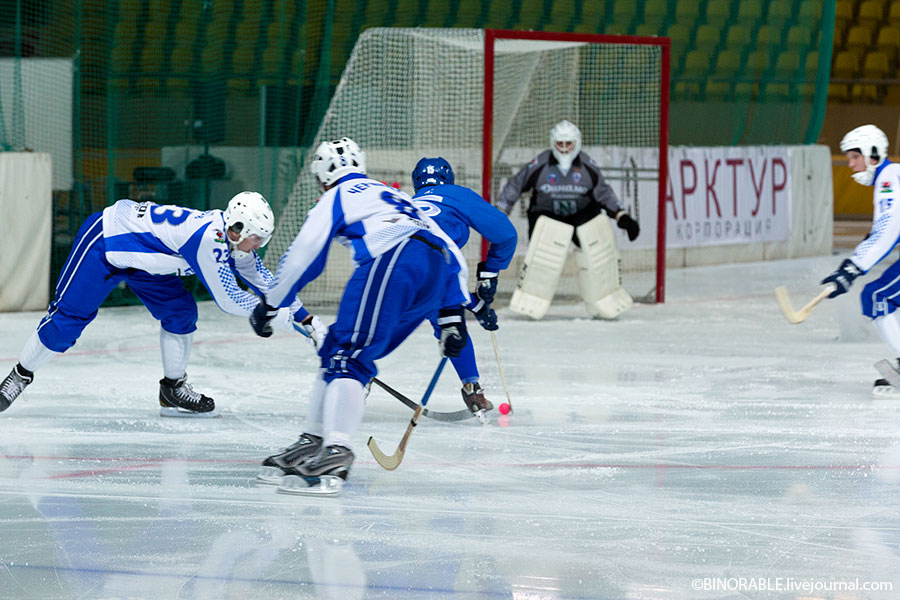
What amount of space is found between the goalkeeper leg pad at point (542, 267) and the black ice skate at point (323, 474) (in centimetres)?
441

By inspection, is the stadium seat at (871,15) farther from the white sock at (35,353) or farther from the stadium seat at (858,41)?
the white sock at (35,353)

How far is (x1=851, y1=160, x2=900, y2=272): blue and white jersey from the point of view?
18.5ft

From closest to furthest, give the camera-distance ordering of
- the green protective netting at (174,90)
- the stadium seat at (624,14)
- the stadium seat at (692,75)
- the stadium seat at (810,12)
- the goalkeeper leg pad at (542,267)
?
the goalkeeper leg pad at (542,267) → the green protective netting at (174,90) → the stadium seat at (624,14) → the stadium seat at (692,75) → the stadium seat at (810,12)

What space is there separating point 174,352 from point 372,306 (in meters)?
1.61

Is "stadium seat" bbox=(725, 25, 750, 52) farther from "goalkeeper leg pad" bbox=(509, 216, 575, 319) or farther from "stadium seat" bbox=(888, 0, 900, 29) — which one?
"stadium seat" bbox=(888, 0, 900, 29)

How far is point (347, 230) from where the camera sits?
3822 mm

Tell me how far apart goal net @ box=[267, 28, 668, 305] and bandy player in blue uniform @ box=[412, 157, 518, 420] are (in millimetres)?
3199

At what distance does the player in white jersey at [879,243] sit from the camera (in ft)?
18.5

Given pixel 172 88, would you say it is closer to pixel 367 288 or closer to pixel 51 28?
pixel 51 28

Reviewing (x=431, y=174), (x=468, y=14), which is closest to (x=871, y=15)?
(x=468, y=14)

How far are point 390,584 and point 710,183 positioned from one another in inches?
366

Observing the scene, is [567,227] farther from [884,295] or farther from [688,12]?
[688,12]

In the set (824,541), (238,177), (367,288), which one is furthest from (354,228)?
(238,177)

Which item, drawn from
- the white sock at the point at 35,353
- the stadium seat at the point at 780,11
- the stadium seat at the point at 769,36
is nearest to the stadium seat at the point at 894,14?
the stadium seat at the point at 780,11
